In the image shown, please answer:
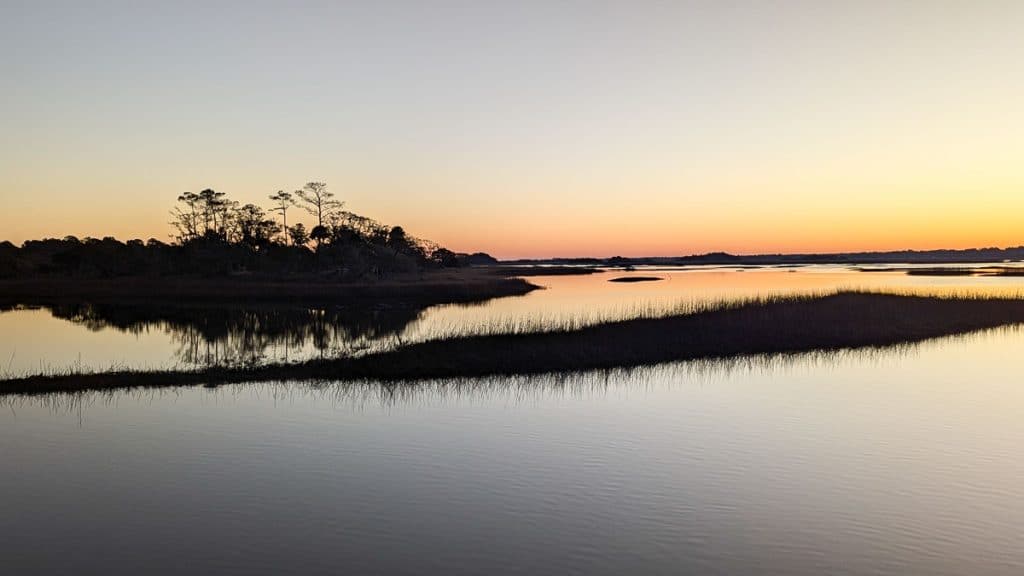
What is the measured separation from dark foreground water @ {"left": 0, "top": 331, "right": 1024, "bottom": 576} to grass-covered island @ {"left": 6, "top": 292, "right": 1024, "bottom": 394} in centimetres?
207

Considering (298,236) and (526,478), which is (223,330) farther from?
(298,236)

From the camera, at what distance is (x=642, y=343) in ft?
86.8

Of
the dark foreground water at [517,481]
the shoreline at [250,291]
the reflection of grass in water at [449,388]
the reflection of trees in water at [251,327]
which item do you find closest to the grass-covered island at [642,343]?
the reflection of grass in water at [449,388]

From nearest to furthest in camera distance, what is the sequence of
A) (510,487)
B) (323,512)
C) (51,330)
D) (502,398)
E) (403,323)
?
(323,512), (510,487), (502,398), (51,330), (403,323)

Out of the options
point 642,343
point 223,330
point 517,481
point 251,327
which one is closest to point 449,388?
point 517,481

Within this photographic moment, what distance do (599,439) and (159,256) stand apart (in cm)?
9496

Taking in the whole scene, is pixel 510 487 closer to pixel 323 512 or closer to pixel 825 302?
pixel 323 512

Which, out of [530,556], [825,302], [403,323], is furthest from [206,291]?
[530,556]

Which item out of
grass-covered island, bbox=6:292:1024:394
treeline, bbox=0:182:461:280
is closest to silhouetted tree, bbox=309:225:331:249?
treeline, bbox=0:182:461:280

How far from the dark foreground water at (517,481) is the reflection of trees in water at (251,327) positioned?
7.90 meters

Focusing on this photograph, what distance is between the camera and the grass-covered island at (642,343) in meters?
21.3

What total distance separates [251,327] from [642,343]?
22.7 meters

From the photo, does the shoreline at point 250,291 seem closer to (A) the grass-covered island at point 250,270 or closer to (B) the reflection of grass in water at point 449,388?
(A) the grass-covered island at point 250,270

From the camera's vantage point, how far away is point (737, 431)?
14.8m
